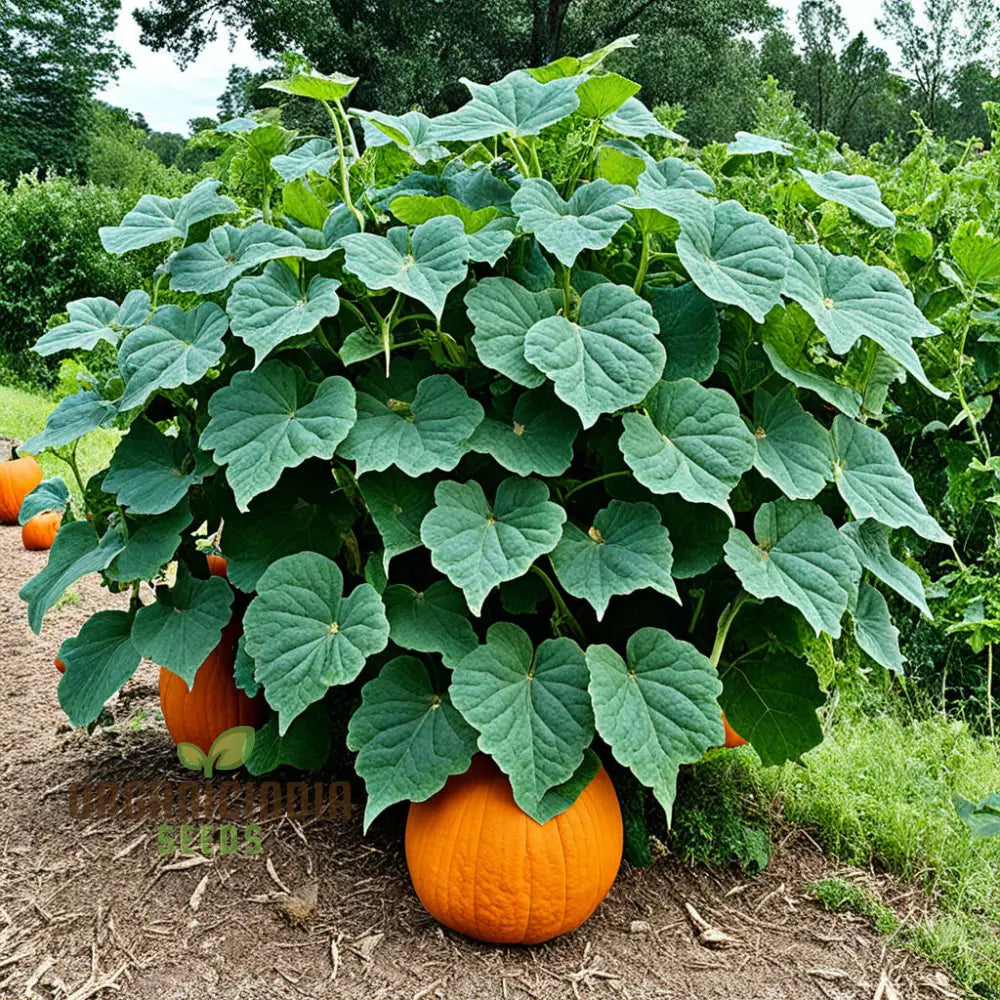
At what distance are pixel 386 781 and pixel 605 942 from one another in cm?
56

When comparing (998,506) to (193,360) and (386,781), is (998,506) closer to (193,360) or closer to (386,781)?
(386,781)

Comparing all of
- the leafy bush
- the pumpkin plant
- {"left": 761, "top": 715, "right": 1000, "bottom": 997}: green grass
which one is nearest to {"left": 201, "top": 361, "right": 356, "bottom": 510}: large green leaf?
the pumpkin plant

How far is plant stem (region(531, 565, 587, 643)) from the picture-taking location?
1.84 meters

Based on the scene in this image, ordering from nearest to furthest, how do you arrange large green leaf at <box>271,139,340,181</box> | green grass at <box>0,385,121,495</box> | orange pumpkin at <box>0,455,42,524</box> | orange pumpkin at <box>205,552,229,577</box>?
large green leaf at <box>271,139,340,181</box>
orange pumpkin at <box>205,552,229,577</box>
orange pumpkin at <box>0,455,42,524</box>
green grass at <box>0,385,121,495</box>

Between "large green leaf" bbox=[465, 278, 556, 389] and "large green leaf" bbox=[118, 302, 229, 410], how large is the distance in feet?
1.68

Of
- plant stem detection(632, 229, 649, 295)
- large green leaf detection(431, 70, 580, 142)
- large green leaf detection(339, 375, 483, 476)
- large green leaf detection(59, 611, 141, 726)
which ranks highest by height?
large green leaf detection(431, 70, 580, 142)

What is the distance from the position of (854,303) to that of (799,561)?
523 millimetres

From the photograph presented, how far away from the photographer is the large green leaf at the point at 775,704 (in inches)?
79.7

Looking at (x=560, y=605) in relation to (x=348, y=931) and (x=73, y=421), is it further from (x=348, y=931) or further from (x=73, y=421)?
(x=73, y=421)

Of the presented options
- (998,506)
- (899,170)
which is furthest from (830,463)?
(899,170)

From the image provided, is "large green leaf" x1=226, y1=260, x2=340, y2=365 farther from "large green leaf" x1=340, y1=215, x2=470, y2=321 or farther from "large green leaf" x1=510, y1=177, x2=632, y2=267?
"large green leaf" x1=510, y1=177, x2=632, y2=267

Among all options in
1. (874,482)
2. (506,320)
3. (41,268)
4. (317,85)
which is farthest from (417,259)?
(41,268)

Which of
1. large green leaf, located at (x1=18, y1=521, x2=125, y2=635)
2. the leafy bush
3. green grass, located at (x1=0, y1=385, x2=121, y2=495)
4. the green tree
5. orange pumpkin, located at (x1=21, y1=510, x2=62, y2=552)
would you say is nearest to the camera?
large green leaf, located at (x1=18, y1=521, x2=125, y2=635)

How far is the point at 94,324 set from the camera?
2.29 meters
